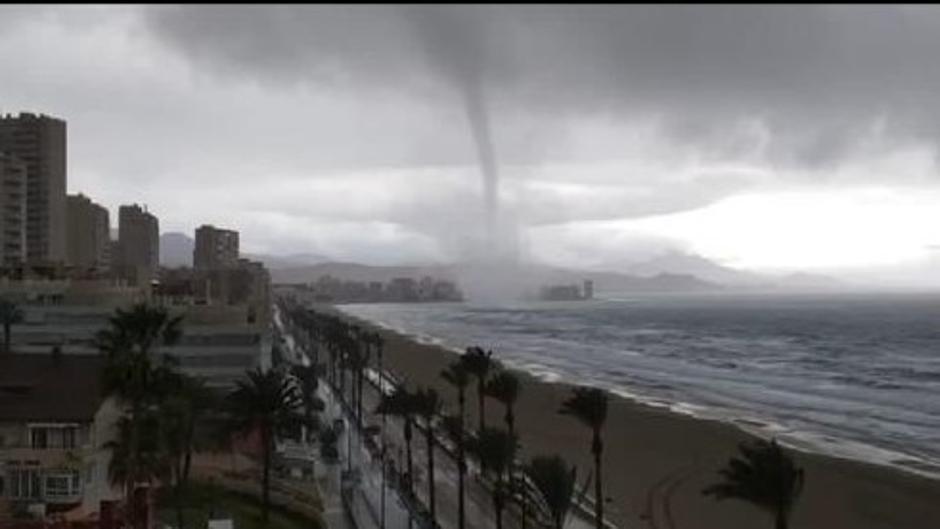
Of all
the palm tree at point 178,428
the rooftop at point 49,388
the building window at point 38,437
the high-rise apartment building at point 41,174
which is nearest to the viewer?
the palm tree at point 178,428

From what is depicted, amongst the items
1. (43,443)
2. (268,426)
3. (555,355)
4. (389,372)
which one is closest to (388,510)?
(268,426)

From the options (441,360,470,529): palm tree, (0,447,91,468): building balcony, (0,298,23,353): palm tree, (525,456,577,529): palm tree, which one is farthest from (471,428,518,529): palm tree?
(0,298,23,353): palm tree

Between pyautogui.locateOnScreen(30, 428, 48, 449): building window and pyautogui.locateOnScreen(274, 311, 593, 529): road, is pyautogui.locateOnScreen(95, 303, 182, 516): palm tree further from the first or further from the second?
pyautogui.locateOnScreen(274, 311, 593, 529): road

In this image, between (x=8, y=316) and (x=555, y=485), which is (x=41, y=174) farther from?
(x=555, y=485)

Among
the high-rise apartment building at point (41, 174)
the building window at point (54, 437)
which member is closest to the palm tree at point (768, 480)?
the building window at point (54, 437)

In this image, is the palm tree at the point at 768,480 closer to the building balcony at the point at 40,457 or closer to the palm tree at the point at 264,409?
the palm tree at the point at 264,409

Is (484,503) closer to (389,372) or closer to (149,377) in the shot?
(149,377)
